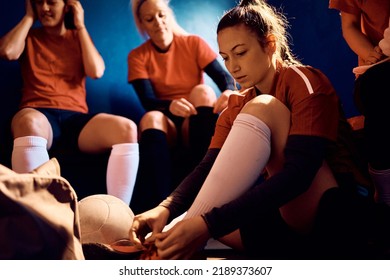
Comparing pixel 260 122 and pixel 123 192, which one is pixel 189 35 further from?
pixel 260 122

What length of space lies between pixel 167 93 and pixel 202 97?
31 centimetres

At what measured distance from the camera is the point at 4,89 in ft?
7.13

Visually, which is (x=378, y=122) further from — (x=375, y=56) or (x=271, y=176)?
(x=271, y=176)

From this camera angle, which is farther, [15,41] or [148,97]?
[148,97]

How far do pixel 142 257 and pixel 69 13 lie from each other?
147cm

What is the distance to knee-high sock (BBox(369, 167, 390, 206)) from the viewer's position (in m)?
1.11

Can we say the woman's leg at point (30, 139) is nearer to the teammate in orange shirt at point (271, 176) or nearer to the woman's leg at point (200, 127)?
the woman's leg at point (200, 127)

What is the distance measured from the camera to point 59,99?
6.63ft

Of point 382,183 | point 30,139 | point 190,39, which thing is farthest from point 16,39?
point 382,183

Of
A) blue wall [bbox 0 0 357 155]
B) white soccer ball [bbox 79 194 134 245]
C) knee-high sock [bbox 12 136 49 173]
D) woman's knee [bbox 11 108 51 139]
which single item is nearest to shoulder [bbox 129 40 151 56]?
blue wall [bbox 0 0 357 155]

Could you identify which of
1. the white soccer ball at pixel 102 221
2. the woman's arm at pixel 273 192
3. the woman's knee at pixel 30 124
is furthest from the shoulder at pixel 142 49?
the woman's arm at pixel 273 192

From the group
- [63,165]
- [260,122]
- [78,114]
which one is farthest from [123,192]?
[260,122]

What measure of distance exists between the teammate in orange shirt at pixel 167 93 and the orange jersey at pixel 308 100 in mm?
784
